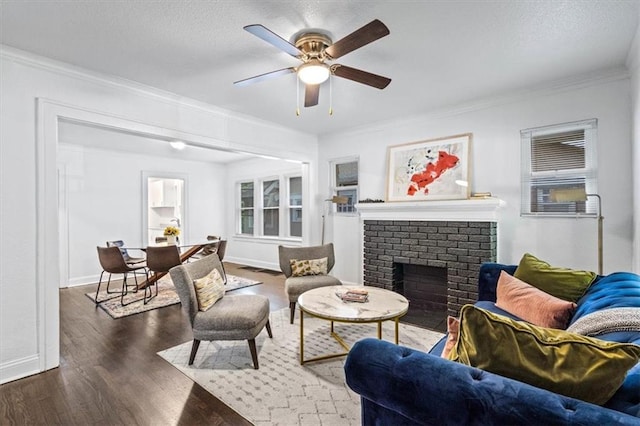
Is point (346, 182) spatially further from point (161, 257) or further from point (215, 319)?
point (215, 319)

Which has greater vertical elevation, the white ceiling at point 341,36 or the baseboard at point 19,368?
the white ceiling at point 341,36

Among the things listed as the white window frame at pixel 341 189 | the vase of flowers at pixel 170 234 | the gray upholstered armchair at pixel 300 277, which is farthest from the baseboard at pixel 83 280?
the white window frame at pixel 341 189

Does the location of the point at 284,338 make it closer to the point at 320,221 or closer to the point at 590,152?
the point at 320,221

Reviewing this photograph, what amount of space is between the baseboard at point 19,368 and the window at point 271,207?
480 cm

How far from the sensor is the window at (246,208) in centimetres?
778

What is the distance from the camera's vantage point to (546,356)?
1.03 m

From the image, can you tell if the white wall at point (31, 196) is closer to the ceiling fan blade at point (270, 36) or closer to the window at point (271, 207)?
the ceiling fan blade at point (270, 36)

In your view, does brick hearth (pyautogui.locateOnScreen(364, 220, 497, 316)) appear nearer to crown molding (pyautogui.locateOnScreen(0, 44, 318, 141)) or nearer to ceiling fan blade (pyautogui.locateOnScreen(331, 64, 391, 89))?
ceiling fan blade (pyautogui.locateOnScreen(331, 64, 391, 89))

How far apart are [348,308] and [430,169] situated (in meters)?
2.50

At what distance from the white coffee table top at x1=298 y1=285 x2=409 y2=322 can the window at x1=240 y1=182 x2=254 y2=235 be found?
5042mm

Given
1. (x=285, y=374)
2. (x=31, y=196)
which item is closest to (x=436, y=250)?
(x=285, y=374)

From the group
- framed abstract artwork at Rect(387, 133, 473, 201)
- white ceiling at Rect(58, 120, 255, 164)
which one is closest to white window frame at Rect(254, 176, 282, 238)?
white ceiling at Rect(58, 120, 255, 164)

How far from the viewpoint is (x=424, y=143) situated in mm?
4359

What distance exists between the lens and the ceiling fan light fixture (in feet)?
7.70
